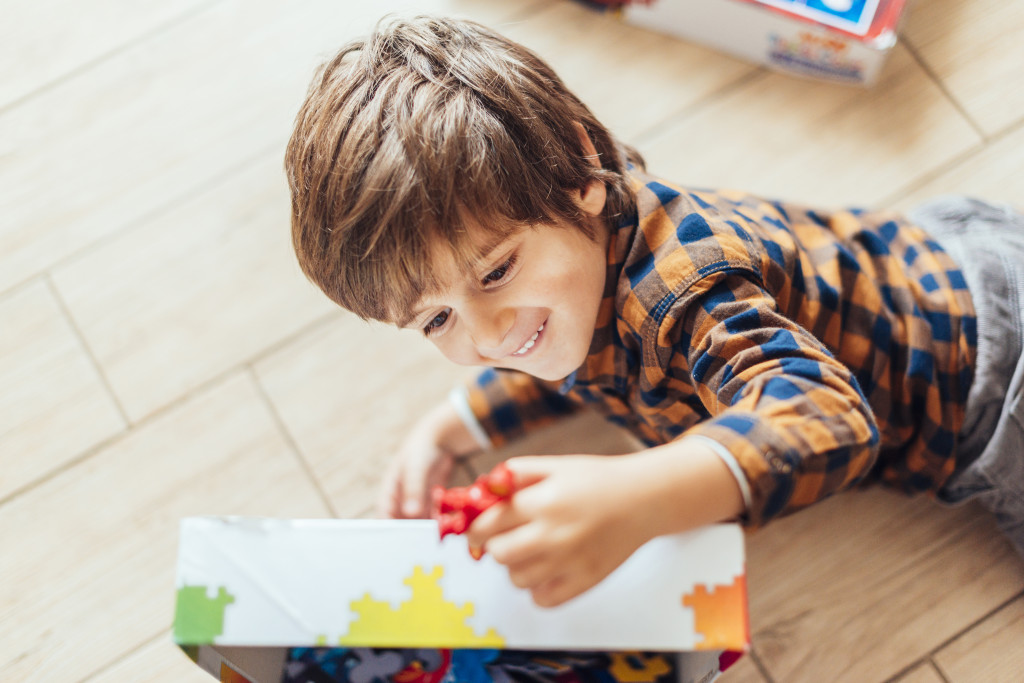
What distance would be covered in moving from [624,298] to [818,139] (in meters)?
0.45

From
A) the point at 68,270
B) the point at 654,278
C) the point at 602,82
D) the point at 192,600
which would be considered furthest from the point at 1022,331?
the point at 68,270

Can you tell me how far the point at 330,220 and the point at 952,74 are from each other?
731 millimetres

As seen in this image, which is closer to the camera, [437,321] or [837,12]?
[437,321]

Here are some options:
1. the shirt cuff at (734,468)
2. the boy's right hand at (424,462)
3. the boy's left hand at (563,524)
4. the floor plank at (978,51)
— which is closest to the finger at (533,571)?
the boy's left hand at (563,524)

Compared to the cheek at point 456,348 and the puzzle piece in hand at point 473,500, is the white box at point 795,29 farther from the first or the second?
the puzzle piece in hand at point 473,500

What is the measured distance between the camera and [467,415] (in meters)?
0.82

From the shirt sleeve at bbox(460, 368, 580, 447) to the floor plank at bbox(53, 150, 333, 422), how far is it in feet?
0.64

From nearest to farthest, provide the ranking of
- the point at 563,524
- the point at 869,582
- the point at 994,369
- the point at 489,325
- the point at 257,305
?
the point at 563,524 < the point at 489,325 < the point at 994,369 < the point at 869,582 < the point at 257,305

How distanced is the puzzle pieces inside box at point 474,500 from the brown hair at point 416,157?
14cm

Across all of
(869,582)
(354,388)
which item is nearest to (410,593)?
(354,388)

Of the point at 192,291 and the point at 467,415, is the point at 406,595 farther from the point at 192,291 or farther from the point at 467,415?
the point at 192,291

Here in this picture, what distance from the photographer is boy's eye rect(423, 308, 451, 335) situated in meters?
0.58

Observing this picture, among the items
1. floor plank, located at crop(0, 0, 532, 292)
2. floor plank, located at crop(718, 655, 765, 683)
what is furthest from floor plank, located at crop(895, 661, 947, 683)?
floor plank, located at crop(0, 0, 532, 292)

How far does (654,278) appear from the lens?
0.57m
